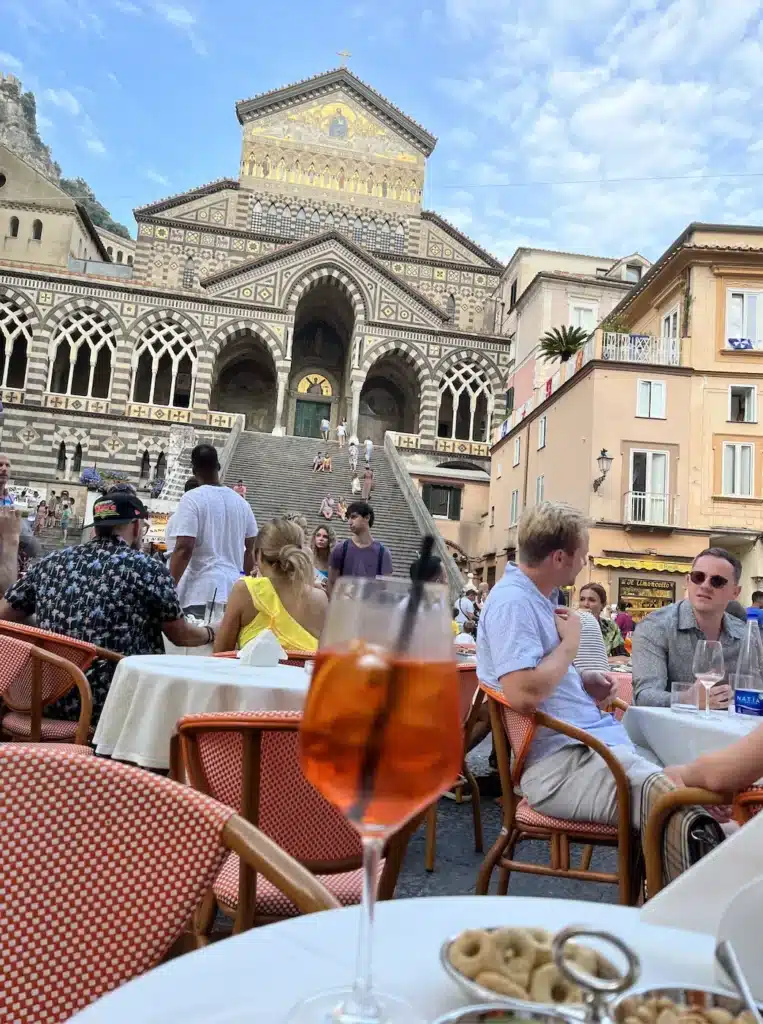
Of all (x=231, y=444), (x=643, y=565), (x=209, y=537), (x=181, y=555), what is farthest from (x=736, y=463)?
(x=181, y=555)

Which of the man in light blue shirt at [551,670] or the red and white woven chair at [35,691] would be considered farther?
Result: the red and white woven chair at [35,691]

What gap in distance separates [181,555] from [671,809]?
397cm

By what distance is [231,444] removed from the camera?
23812mm

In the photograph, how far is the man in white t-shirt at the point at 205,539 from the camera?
5.12 meters

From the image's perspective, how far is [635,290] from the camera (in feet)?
68.5

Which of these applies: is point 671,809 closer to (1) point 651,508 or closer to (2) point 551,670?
(2) point 551,670

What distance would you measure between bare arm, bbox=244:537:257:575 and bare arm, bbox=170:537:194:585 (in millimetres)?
581

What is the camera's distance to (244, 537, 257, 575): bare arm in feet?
18.8

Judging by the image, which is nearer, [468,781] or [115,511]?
[115,511]

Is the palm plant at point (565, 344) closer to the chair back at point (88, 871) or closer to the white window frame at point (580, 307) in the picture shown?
the white window frame at point (580, 307)

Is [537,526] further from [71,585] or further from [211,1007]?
[211,1007]

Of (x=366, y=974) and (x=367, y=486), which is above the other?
(x=367, y=486)

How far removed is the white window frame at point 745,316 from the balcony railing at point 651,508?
394 cm

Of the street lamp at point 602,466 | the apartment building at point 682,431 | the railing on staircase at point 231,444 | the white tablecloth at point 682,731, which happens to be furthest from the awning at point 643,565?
the white tablecloth at point 682,731
